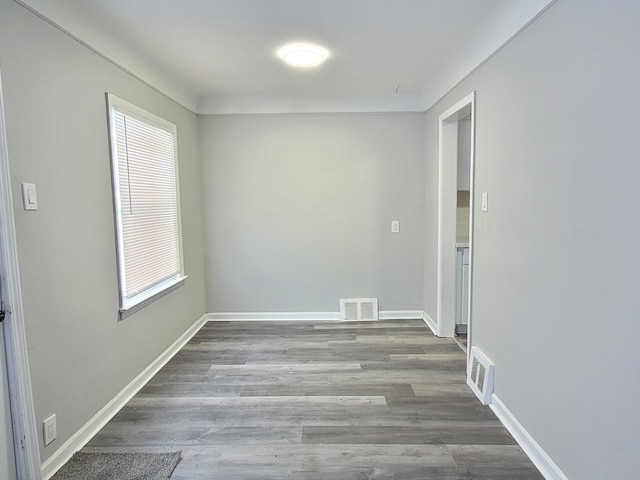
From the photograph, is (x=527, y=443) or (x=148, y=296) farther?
(x=148, y=296)

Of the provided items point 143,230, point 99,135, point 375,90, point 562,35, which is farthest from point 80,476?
point 375,90

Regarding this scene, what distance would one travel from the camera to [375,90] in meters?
3.65

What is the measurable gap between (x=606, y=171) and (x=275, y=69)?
2521mm

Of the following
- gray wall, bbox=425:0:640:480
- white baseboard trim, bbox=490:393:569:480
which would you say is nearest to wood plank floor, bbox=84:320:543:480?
white baseboard trim, bbox=490:393:569:480

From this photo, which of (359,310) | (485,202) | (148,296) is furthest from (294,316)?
(485,202)

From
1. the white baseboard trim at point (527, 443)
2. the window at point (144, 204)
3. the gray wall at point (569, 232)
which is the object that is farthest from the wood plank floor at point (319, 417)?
the window at point (144, 204)

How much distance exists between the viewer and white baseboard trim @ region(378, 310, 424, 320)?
4.09 meters

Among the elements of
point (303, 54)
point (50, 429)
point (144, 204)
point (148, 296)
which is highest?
point (303, 54)

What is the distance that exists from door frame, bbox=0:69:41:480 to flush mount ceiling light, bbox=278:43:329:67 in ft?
5.73

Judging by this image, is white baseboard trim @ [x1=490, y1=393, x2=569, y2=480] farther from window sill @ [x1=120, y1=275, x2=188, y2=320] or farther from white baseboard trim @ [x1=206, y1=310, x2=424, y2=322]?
window sill @ [x1=120, y1=275, x2=188, y2=320]

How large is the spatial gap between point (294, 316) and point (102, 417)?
2.20m

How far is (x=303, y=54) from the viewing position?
2605 millimetres

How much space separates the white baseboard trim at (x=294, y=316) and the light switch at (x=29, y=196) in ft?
8.69

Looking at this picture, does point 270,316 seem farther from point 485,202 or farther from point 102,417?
point 485,202
